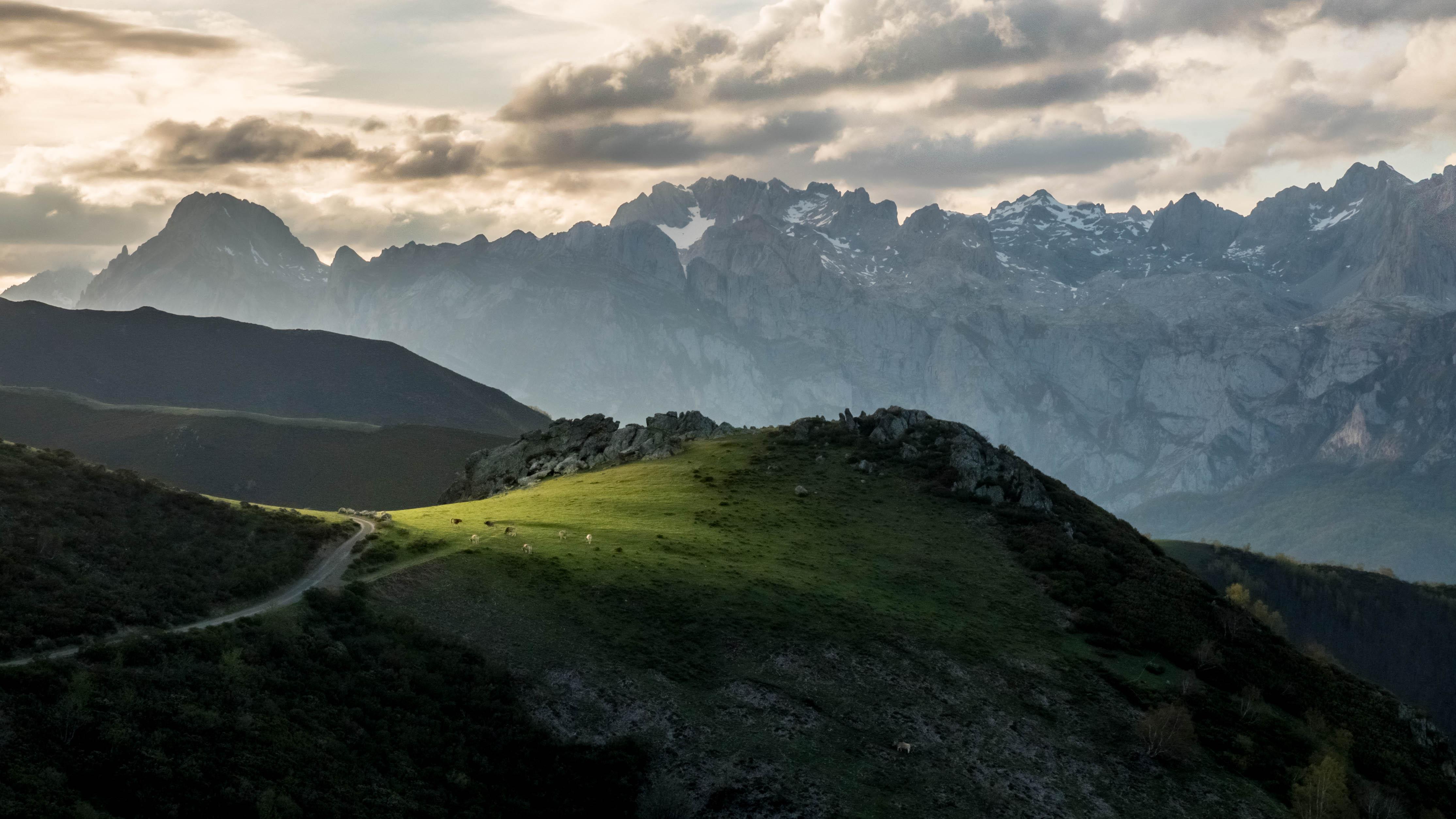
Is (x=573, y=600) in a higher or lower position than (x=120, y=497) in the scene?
lower

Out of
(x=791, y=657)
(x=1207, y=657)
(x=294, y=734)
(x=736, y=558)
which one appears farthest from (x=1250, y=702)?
(x=294, y=734)

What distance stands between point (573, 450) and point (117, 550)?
78.1 metres

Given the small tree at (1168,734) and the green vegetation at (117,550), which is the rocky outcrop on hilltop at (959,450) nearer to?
the small tree at (1168,734)

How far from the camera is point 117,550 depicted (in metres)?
65.2

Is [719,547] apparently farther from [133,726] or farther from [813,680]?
[133,726]

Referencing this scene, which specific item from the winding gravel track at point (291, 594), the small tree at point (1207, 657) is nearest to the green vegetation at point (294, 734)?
the winding gravel track at point (291, 594)

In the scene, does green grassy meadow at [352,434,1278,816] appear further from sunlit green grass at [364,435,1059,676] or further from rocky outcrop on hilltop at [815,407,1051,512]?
rocky outcrop on hilltop at [815,407,1051,512]

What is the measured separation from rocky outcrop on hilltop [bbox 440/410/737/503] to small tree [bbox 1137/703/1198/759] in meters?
70.9

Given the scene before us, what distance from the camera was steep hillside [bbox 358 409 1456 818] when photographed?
58.8m

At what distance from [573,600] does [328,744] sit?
77.3ft

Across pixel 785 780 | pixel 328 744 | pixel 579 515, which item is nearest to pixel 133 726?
pixel 328 744

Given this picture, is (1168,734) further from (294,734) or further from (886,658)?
(294,734)

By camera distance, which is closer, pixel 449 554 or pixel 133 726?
pixel 133 726

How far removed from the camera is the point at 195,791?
40750 mm
